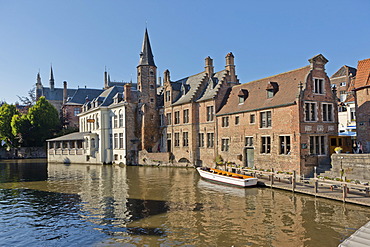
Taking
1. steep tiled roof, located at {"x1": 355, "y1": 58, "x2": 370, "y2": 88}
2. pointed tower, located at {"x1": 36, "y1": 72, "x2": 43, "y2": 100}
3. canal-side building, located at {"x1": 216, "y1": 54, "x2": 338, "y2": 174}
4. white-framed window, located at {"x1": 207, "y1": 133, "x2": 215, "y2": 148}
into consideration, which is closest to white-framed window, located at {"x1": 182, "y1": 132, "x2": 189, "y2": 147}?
white-framed window, located at {"x1": 207, "y1": 133, "x2": 215, "y2": 148}

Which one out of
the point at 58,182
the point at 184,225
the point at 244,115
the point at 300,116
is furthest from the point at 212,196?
the point at 58,182

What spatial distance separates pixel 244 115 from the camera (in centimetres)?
3206

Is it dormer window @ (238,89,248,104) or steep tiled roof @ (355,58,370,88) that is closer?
steep tiled roof @ (355,58,370,88)

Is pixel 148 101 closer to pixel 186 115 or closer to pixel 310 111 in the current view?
pixel 186 115

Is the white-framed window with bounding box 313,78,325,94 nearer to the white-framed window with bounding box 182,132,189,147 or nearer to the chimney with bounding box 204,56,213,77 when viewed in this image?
the chimney with bounding box 204,56,213,77

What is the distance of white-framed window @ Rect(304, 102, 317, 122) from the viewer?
26.6 m

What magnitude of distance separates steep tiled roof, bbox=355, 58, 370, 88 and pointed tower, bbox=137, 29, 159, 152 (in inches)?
1074

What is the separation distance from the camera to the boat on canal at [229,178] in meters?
24.5

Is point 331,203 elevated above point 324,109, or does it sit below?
below

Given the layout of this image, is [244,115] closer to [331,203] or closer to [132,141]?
[331,203]

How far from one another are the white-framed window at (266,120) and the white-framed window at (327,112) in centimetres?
480

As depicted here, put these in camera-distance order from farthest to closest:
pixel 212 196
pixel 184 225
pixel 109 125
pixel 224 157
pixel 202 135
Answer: pixel 109 125, pixel 202 135, pixel 224 157, pixel 212 196, pixel 184 225

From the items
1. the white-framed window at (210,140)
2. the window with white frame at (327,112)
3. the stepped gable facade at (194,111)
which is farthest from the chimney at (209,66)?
the window with white frame at (327,112)

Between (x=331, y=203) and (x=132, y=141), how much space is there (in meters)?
31.4
